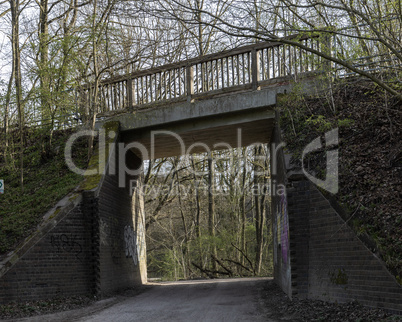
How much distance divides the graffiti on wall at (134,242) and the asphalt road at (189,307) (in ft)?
6.92

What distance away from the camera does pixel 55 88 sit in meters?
15.7

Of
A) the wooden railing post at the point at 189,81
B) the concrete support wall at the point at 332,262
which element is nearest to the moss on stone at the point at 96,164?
the wooden railing post at the point at 189,81

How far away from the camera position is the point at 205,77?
46.7 ft

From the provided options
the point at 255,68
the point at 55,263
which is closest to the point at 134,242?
the point at 55,263

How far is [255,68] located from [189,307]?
717cm

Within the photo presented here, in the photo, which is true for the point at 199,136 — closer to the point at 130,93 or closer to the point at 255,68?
the point at 130,93

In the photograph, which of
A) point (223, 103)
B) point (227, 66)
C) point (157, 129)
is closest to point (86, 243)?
point (157, 129)

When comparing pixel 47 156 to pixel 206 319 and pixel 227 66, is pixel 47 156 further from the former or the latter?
pixel 206 319

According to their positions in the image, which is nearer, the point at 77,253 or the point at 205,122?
the point at 77,253

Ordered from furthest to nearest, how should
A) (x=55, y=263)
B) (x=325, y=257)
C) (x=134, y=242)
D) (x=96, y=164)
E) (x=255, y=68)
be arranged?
(x=134, y=242) → (x=96, y=164) → (x=255, y=68) → (x=55, y=263) → (x=325, y=257)

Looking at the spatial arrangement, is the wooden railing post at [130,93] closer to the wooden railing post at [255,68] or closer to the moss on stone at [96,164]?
the moss on stone at [96,164]

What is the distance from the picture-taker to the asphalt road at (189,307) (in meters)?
9.09

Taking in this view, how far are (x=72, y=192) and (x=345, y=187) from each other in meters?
7.72

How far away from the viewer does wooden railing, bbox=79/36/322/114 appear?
42.9ft
